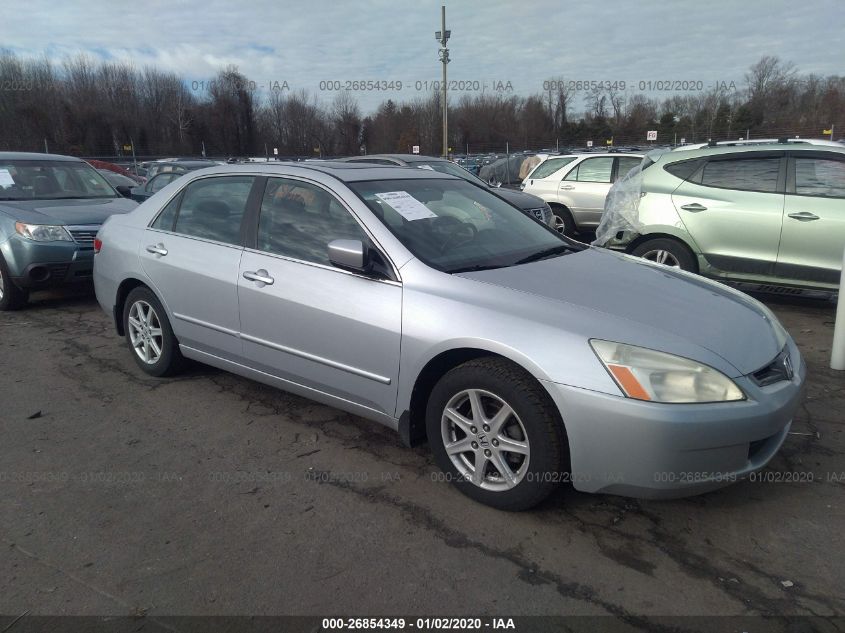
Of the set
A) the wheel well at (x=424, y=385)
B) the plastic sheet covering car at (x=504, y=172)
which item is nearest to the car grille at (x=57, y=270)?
the wheel well at (x=424, y=385)

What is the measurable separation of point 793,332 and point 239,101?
52.3m

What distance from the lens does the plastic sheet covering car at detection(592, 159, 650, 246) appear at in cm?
685

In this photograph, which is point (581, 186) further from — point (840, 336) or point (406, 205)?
point (406, 205)

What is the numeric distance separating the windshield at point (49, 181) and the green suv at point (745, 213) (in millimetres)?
6448

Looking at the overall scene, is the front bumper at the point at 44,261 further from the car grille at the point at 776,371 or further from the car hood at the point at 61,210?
the car grille at the point at 776,371

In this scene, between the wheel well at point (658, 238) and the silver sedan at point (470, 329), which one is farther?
the wheel well at point (658, 238)

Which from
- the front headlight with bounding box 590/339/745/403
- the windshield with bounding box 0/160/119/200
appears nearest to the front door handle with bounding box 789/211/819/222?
the front headlight with bounding box 590/339/745/403

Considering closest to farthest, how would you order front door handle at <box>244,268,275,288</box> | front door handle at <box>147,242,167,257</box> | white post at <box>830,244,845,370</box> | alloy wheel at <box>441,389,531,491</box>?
alloy wheel at <box>441,389,531,491</box>, front door handle at <box>244,268,275,288</box>, front door handle at <box>147,242,167,257</box>, white post at <box>830,244,845,370</box>

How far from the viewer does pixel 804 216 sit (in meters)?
5.95

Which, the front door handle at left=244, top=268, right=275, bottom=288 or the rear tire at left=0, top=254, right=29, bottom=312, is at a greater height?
the front door handle at left=244, top=268, right=275, bottom=288

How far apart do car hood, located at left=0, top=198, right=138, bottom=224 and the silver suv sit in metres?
6.58

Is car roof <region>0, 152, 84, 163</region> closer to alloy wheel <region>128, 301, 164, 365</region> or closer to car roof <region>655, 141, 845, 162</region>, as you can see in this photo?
alloy wheel <region>128, 301, 164, 365</region>

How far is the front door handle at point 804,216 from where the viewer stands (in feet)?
19.4

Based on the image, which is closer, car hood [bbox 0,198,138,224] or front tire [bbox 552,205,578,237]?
car hood [bbox 0,198,138,224]
